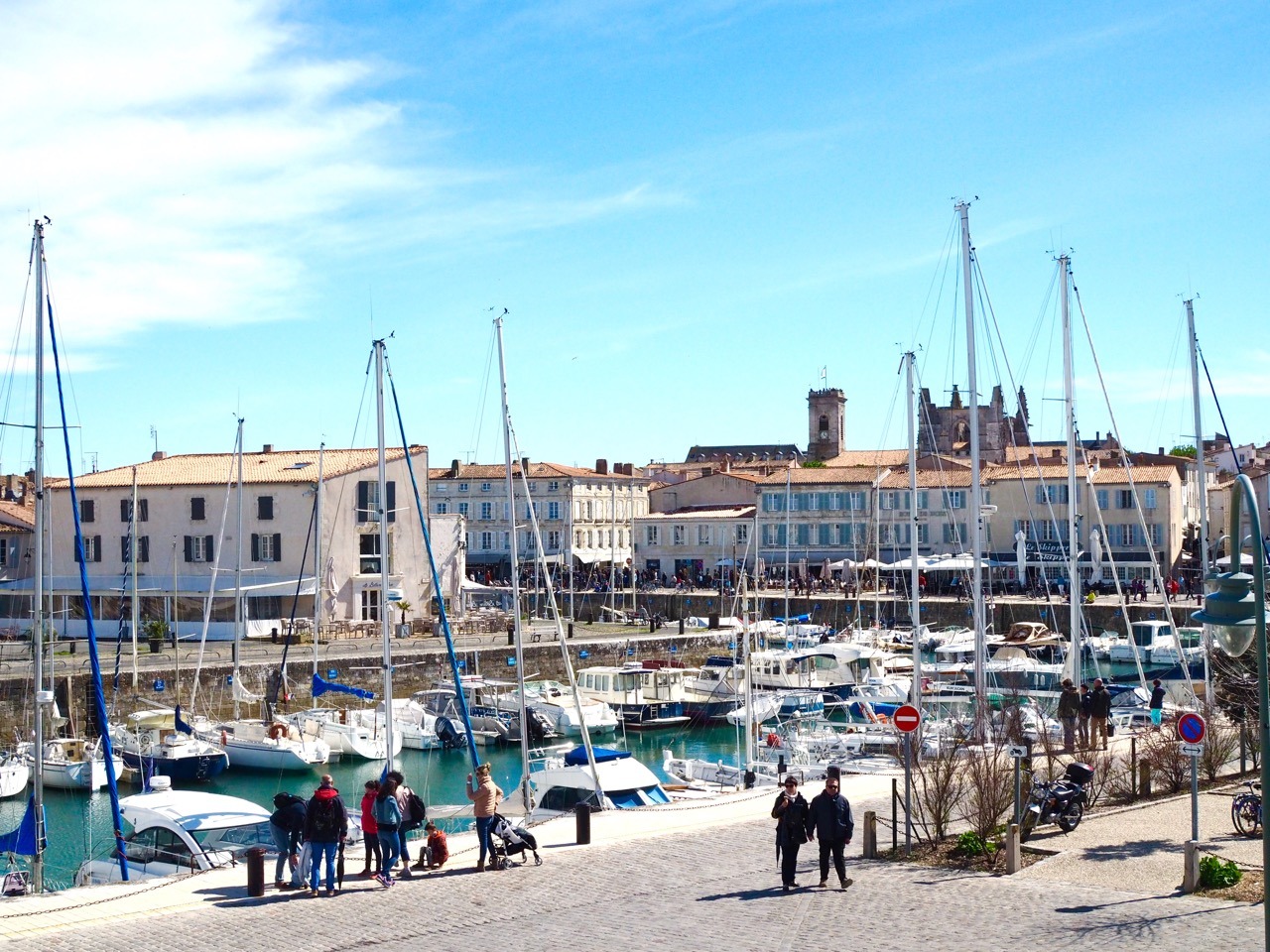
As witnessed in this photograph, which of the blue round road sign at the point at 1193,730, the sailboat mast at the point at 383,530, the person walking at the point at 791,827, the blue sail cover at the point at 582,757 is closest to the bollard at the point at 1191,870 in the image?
the blue round road sign at the point at 1193,730

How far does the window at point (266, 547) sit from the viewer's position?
6144 centimetres

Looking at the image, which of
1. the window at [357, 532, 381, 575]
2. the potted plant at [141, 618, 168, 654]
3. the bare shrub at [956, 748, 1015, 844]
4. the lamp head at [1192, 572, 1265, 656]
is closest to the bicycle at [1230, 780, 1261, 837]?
the bare shrub at [956, 748, 1015, 844]

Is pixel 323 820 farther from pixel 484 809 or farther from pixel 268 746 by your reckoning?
pixel 268 746

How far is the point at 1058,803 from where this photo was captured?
62.9ft

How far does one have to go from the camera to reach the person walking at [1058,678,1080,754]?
82.7ft

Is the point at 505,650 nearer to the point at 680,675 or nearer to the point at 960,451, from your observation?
the point at 680,675

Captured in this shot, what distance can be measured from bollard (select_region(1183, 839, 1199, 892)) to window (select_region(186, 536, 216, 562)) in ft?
172

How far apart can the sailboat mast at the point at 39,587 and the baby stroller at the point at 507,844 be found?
7693 mm

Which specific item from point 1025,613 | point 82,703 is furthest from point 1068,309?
point 1025,613

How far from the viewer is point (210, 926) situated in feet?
50.2

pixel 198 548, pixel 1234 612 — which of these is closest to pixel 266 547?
pixel 198 548

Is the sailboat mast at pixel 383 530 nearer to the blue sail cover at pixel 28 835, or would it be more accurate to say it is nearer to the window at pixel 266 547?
the blue sail cover at pixel 28 835

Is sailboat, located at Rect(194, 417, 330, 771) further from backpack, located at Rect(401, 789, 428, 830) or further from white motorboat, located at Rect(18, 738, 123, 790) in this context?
backpack, located at Rect(401, 789, 428, 830)

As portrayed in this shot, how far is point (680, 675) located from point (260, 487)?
916 inches
